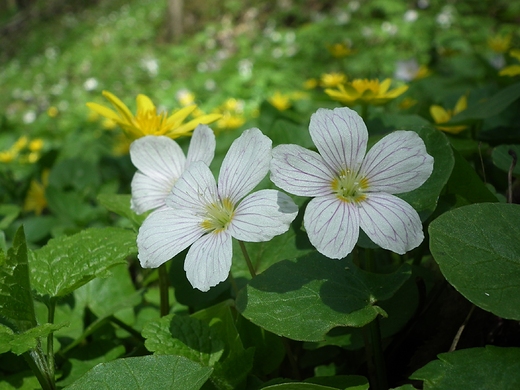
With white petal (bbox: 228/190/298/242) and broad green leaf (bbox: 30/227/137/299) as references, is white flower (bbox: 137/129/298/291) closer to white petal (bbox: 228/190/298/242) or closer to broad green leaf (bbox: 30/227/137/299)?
white petal (bbox: 228/190/298/242)

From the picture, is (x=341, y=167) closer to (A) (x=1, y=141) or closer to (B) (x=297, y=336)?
(B) (x=297, y=336)

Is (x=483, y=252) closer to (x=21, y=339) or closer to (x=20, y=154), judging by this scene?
(x=21, y=339)

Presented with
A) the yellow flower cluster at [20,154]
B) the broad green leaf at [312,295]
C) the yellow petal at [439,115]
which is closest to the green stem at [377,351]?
the broad green leaf at [312,295]

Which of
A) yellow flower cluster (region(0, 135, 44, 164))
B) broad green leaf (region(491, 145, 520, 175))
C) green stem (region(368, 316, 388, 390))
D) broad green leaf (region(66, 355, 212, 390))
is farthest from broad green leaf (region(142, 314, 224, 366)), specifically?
yellow flower cluster (region(0, 135, 44, 164))

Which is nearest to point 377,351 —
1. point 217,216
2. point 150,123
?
point 217,216

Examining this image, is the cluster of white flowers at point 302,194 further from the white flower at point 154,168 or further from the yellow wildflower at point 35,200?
the yellow wildflower at point 35,200
